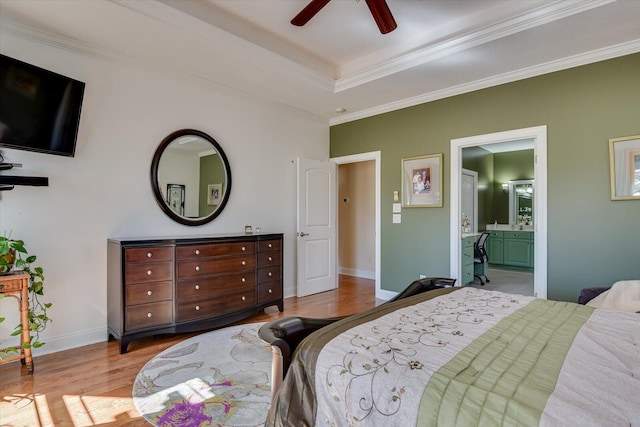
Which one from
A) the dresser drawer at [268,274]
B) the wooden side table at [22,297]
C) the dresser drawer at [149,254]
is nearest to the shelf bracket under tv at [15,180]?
the wooden side table at [22,297]

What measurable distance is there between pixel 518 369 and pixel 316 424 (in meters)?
0.69

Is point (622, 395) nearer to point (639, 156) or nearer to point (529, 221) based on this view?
point (639, 156)

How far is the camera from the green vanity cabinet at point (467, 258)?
490cm

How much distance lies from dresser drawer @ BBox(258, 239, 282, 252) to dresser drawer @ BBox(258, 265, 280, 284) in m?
0.22

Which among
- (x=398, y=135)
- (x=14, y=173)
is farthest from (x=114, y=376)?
(x=398, y=135)

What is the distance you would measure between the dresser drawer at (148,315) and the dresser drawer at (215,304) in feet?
0.31

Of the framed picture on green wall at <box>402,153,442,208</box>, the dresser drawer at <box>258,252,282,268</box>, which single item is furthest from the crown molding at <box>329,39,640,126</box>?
the dresser drawer at <box>258,252,282,268</box>

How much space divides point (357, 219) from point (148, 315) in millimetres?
4429

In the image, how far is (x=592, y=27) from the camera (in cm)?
272

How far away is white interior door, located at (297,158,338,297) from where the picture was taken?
191 inches

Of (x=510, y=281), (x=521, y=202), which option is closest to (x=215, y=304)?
(x=510, y=281)

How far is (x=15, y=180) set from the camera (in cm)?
262

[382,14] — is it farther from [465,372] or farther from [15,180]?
[15,180]

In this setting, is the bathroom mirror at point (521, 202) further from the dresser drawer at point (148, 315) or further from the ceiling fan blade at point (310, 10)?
the dresser drawer at point (148, 315)
